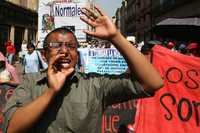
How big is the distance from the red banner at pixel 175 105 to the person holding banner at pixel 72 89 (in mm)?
2902

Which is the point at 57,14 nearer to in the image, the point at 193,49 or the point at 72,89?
the point at 193,49

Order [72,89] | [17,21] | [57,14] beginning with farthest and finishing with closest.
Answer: [17,21] < [57,14] < [72,89]

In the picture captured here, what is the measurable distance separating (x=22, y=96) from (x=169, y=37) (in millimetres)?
8174

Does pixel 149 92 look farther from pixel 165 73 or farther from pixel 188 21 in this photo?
pixel 188 21

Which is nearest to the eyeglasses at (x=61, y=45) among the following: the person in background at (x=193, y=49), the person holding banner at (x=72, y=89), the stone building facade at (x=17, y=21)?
the person holding banner at (x=72, y=89)

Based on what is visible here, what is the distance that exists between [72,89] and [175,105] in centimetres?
313

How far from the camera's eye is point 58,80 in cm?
229

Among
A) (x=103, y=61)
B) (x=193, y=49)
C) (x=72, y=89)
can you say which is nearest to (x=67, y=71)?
(x=72, y=89)

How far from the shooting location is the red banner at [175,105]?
214 inches

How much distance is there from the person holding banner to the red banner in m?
2.90

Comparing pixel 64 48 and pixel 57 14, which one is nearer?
pixel 64 48

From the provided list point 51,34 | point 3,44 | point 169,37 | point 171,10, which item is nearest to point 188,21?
point 169,37

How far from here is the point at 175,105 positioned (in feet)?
18.0

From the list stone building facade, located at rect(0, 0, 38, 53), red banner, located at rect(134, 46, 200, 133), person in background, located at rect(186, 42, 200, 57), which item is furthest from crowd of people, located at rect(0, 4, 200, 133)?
stone building facade, located at rect(0, 0, 38, 53)
